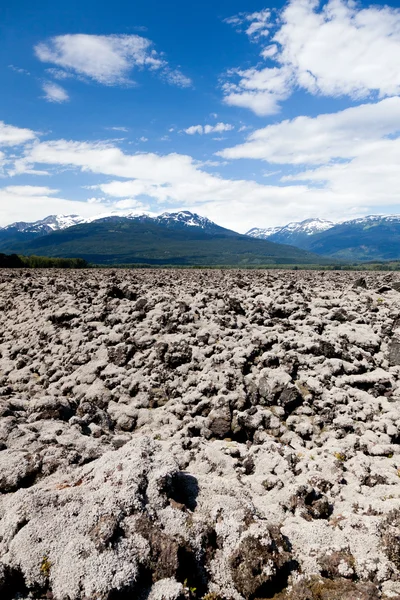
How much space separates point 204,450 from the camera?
33.1ft

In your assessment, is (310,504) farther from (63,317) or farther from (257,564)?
(63,317)

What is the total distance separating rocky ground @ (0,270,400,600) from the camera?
237 inches

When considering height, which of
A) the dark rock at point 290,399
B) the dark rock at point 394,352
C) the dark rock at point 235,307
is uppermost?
the dark rock at point 235,307

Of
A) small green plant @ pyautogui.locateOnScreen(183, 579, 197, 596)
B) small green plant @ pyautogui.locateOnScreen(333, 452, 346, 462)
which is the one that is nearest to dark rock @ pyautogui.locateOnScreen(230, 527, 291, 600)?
small green plant @ pyautogui.locateOnScreen(183, 579, 197, 596)

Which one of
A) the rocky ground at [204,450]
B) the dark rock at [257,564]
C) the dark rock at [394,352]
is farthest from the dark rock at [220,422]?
the dark rock at [394,352]

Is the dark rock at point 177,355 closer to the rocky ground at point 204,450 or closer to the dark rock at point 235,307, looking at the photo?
the rocky ground at point 204,450

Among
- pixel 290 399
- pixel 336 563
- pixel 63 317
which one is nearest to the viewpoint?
pixel 336 563

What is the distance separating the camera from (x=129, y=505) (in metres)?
6.66

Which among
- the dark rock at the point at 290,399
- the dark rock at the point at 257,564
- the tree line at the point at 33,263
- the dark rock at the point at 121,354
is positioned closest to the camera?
the dark rock at the point at 257,564

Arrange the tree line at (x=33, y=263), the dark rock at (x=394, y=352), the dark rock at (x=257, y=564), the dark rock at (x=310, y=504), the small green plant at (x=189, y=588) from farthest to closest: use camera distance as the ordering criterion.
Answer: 1. the tree line at (x=33, y=263)
2. the dark rock at (x=394, y=352)
3. the dark rock at (x=310, y=504)
4. the dark rock at (x=257, y=564)
5. the small green plant at (x=189, y=588)

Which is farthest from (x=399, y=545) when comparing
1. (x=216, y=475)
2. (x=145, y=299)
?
(x=145, y=299)

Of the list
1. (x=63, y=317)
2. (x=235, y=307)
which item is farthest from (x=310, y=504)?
(x=63, y=317)

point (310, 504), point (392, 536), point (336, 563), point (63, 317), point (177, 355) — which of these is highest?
point (63, 317)

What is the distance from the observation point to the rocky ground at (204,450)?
19.7 feet
